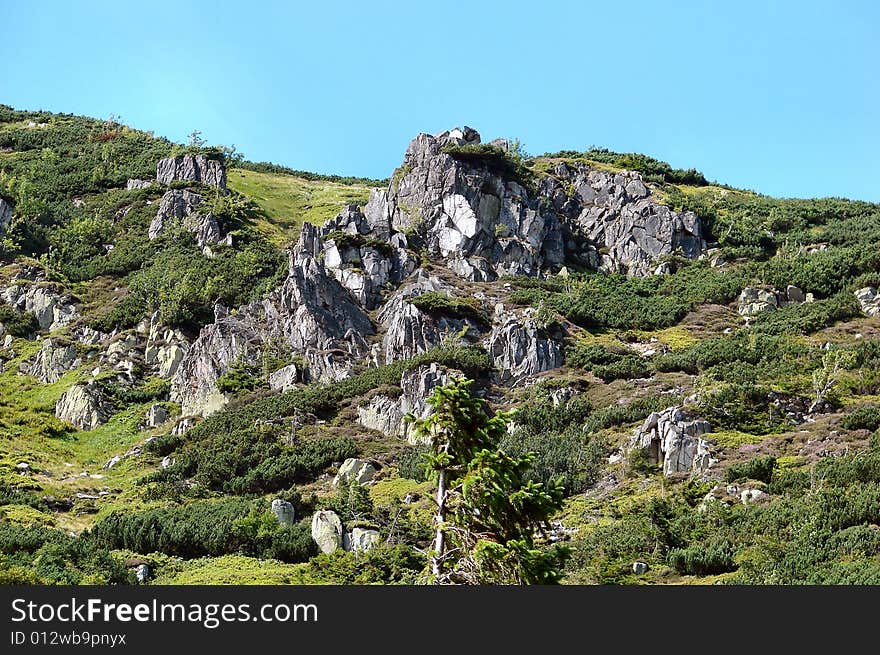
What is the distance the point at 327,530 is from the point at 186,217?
5576 cm

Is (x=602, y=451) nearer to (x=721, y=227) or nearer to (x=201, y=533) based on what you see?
(x=201, y=533)

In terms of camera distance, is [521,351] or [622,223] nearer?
[521,351]

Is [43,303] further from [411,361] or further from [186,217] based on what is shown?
[411,361]

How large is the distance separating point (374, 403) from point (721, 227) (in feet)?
163

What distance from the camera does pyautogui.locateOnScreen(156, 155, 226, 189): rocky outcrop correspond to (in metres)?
89.4

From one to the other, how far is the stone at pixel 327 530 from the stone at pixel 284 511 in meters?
1.87

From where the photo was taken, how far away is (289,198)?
100 meters

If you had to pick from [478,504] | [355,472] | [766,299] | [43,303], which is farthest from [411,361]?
→ [478,504]

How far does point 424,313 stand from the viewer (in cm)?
6059

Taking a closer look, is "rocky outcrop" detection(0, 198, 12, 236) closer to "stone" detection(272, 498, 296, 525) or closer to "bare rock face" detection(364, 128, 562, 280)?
"bare rock face" detection(364, 128, 562, 280)

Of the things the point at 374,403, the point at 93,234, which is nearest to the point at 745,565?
the point at 374,403

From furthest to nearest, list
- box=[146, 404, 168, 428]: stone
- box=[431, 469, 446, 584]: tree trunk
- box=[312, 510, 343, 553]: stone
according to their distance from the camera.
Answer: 1. box=[146, 404, 168, 428]: stone
2. box=[312, 510, 343, 553]: stone
3. box=[431, 469, 446, 584]: tree trunk

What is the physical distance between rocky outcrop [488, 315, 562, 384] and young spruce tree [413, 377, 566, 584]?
1540 inches

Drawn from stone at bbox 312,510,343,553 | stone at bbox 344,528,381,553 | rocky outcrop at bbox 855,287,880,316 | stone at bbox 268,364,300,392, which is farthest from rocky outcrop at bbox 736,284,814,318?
stone at bbox 312,510,343,553
